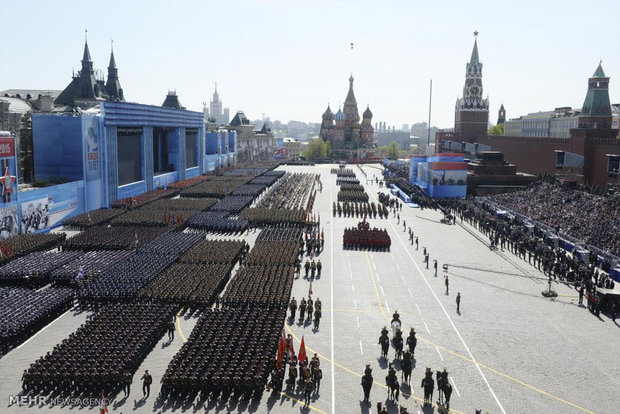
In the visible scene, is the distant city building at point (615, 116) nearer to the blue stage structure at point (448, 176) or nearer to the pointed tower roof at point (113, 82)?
the blue stage structure at point (448, 176)

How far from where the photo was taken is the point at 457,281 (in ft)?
102

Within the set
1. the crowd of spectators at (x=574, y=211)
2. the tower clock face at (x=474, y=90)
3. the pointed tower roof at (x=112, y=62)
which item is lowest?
the crowd of spectators at (x=574, y=211)

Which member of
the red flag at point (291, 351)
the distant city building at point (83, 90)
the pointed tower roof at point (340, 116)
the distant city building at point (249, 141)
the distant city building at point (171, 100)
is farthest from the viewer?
the pointed tower roof at point (340, 116)

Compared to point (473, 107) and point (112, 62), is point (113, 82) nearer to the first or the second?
point (112, 62)

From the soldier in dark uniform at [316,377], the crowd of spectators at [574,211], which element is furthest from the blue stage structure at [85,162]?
the crowd of spectators at [574,211]

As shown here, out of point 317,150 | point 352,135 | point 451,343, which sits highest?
point 352,135

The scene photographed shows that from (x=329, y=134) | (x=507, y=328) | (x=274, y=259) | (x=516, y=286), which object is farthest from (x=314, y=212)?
(x=329, y=134)

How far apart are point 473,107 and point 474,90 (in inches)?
120

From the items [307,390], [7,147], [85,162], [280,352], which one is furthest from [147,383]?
[85,162]

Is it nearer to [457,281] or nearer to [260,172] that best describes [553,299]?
[457,281]

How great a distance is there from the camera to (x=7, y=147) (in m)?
37.0

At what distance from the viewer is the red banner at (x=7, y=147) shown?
120ft

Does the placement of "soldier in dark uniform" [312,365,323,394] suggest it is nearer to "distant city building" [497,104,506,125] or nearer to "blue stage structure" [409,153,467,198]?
"blue stage structure" [409,153,467,198]

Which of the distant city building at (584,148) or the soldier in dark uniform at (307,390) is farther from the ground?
the distant city building at (584,148)
